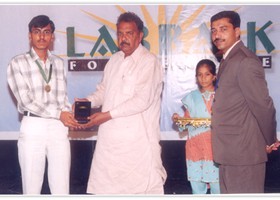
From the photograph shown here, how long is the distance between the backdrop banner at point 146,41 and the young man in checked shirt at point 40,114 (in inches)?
50.6

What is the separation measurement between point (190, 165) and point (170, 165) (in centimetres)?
138

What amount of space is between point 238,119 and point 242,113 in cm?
5

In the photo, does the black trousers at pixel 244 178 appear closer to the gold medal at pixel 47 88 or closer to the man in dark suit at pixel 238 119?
the man in dark suit at pixel 238 119

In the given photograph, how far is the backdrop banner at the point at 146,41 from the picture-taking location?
538 cm

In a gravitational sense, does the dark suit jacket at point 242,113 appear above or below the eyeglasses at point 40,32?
below

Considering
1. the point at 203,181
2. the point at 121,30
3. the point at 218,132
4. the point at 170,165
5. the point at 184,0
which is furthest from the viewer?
the point at 170,165

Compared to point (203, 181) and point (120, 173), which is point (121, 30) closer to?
point (120, 173)

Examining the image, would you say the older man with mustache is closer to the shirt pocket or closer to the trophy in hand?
the shirt pocket

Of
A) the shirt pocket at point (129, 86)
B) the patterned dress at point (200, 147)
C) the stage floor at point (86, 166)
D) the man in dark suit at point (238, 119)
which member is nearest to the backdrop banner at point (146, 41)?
the stage floor at point (86, 166)

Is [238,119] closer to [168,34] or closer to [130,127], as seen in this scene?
[130,127]

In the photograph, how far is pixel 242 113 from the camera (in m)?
3.53

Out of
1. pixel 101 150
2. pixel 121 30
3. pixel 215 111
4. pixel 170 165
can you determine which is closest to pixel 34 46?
pixel 121 30

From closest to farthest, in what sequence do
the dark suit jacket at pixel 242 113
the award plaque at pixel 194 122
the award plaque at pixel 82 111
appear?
the dark suit jacket at pixel 242 113
the award plaque at pixel 82 111
the award plaque at pixel 194 122

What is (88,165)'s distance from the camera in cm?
588
